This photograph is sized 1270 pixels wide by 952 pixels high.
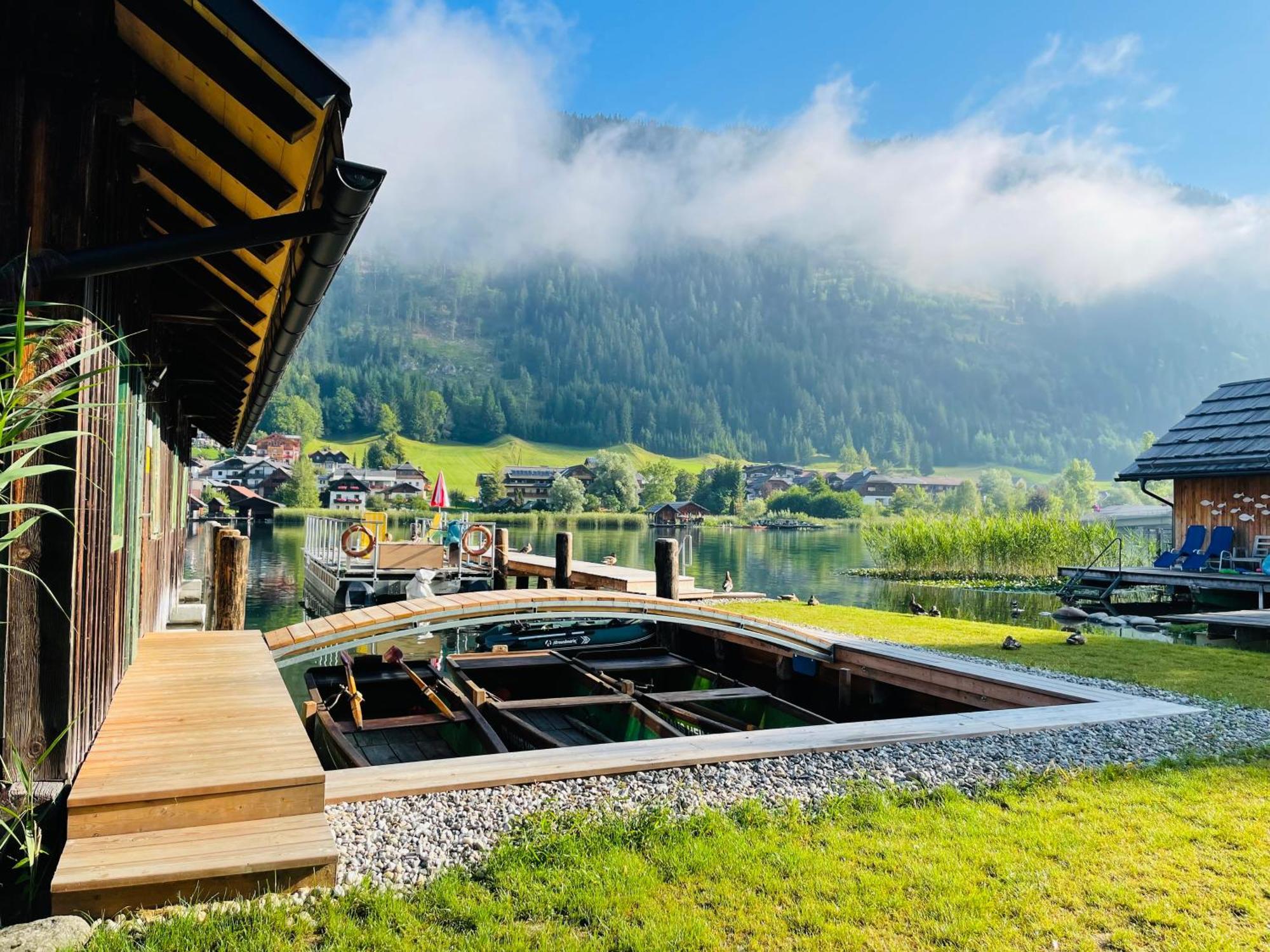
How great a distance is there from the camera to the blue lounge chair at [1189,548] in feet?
71.5

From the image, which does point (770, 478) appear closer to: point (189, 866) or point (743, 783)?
point (743, 783)

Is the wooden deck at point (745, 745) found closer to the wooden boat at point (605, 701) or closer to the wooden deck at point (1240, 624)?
the wooden boat at point (605, 701)

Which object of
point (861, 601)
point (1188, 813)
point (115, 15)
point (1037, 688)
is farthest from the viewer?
point (861, 601)

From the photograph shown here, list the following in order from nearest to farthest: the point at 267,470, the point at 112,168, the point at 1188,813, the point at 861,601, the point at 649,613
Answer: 1. the point at 112,168
2. the point at 1188,813
3. the point at 649,613
4. the point at 861,601
5. the point at 267,470

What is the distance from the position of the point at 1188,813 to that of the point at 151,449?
26.2 ft

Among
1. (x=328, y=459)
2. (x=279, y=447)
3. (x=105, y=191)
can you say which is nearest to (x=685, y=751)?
(x=105, y=191)

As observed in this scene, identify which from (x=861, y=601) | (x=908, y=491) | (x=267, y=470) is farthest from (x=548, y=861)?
(x=908, y=491)

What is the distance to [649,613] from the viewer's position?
386 inches

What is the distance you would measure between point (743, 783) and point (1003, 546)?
25.7 meters

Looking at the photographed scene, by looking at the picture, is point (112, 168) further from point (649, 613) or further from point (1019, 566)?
point (1019, 566)

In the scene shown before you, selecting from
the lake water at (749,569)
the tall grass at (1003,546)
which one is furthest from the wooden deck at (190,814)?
the tall grass at (1003,546)

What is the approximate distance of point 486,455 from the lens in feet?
501

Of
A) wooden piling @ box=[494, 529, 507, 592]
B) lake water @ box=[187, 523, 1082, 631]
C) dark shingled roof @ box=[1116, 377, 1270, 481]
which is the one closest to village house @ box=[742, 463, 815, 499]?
lake water @ box=[187, 523, 1082, 631]

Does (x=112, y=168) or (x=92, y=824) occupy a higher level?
(x=112, y=168)
